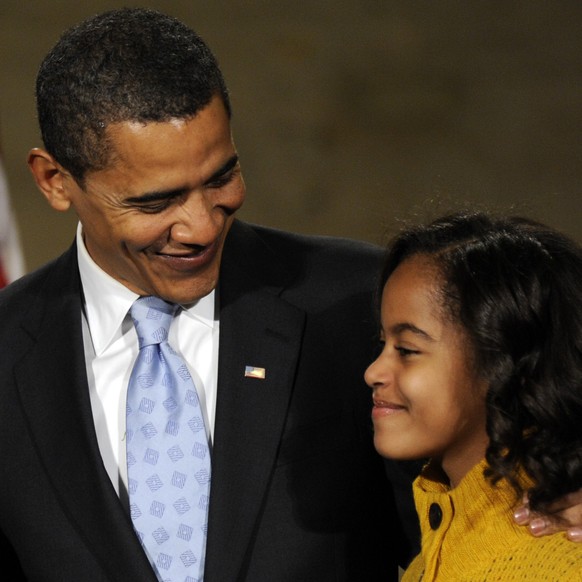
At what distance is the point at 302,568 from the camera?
6.16ft

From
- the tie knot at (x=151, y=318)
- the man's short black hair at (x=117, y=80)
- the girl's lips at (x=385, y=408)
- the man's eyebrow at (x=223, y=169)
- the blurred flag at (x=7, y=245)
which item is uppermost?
the man's short black hair at (x=117, y=80)

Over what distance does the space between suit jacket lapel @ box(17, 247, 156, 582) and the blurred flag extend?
140cm

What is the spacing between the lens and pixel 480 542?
5.24 ft

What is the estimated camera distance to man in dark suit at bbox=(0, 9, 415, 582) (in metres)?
1.77

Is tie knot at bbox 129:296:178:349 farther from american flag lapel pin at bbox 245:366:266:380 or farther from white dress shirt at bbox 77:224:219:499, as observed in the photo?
american flag lapel pin at bbox 245:366:266:380

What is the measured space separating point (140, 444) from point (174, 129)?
470 mm

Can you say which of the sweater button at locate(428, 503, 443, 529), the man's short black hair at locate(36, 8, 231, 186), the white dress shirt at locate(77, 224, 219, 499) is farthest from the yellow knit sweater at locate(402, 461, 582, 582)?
the man's short black hair at locate(36, 8, 231, 186)

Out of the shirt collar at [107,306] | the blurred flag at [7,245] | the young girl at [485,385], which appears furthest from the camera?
the blurred flag at [7,245]

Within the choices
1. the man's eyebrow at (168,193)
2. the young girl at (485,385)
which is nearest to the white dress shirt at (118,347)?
the man's eyebrow at (168,193)

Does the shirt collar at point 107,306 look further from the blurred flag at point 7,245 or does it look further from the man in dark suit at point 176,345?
the blurred flag at point 7,245

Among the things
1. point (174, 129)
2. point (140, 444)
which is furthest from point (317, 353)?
point (174, 129)

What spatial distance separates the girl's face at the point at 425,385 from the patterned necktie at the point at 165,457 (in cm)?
31

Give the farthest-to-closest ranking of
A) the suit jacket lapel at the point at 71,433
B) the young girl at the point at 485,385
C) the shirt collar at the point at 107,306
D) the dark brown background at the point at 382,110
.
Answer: the dark brown background at the point at 382,110, the shirt collar at the point at 107,306, the suit jacket lapel at the point at 71,433, the young girl at the point at 485,385

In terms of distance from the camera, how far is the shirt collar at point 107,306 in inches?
76.5
